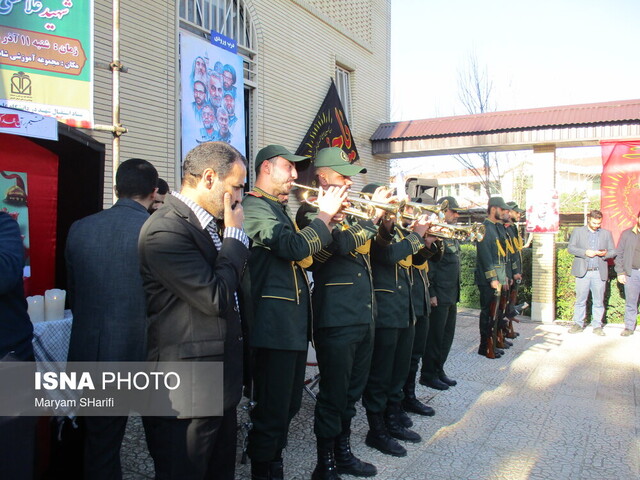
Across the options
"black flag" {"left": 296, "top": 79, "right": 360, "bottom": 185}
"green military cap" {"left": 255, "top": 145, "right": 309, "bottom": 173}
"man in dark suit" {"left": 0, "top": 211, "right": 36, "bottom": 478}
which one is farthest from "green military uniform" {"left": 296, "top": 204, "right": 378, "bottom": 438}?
"black flag" {"left": 296, "top": 79, "right": 360, "bottom": 185}

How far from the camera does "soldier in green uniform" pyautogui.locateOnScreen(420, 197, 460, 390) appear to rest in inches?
220

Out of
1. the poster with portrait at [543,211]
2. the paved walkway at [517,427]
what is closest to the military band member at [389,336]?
the paved walkway at [517,427]

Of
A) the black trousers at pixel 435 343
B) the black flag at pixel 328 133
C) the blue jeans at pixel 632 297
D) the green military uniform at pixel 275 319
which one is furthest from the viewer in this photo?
the black flag at pixel 328 133

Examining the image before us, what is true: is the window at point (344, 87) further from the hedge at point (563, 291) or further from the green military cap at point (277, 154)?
the green military cap at point (277, 154)

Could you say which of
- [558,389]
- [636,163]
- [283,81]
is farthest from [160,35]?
[636,163]

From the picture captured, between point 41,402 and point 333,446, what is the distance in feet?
6.23

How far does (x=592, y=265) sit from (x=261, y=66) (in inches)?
272

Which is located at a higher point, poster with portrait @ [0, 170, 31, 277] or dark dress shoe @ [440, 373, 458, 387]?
poster with portrait @ [0, 170, 31, 277]

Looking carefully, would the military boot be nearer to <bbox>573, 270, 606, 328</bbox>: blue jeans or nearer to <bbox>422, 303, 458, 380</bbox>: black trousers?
<bbox>422, 303, 458, 380</bbox>: black trousers

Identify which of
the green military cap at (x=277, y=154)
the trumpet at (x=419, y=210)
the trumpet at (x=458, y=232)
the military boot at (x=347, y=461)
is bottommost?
the military boot at (x=347, y=461)

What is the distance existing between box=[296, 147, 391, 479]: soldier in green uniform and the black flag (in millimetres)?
6100

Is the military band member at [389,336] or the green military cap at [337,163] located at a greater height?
the green military cap at [337,163]

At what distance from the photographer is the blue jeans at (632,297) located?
8547 millimetres

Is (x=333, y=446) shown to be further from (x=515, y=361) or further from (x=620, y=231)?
(x=620, y=231)
